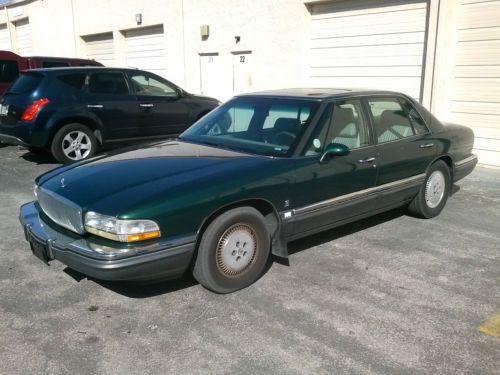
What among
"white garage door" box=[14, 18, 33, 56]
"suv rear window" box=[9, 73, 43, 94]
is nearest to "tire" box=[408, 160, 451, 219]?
"suv rear window" box=[9, 73, 43, 94]

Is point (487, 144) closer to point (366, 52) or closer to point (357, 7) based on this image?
point (366, 52)

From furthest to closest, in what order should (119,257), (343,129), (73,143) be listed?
(73,143) < (343,129) < (119,257)

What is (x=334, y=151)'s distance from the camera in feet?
13.3

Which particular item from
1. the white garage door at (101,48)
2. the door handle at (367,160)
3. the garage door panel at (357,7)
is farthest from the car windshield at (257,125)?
the white garage door at (101,48)

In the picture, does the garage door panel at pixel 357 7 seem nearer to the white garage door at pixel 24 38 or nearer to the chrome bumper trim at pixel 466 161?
the chrome bumper trim at pixel 466 161

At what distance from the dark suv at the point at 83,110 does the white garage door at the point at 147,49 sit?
5.59m

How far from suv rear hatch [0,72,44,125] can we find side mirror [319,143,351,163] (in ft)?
18.9

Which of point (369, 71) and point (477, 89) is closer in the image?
point (477, 89)

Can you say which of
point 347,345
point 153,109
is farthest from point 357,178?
point 153,109

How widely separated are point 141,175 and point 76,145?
5291 mm

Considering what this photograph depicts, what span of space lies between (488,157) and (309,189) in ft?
17.7

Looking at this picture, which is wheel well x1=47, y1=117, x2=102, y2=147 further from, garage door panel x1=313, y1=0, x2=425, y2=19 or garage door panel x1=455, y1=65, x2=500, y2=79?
garage door panel x1=455, y1=65, x2=500, y2=79

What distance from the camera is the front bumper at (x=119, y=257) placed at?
121 inches

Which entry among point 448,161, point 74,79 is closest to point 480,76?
point 448,161
